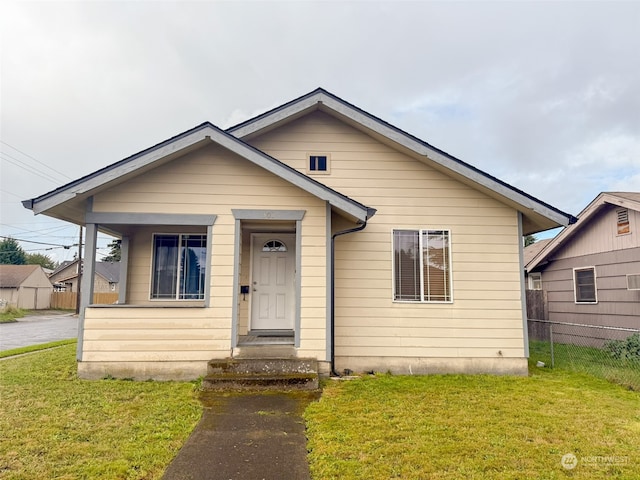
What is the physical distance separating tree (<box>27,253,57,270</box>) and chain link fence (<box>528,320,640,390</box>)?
70826 mm

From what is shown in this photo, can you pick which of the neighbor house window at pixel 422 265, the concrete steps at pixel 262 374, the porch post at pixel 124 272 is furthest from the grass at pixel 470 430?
the porch post at pixel 124 272

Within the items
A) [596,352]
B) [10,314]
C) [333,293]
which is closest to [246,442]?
[333,293]

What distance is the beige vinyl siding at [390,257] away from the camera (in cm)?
725

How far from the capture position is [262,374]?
596 cm

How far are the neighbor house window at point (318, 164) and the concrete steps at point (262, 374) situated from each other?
378cm

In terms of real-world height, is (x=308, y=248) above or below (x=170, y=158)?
below

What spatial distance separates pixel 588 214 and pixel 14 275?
145 feet

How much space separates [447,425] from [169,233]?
6.18m

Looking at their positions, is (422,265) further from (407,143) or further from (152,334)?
(152,334)

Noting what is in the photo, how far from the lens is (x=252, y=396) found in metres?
5.46

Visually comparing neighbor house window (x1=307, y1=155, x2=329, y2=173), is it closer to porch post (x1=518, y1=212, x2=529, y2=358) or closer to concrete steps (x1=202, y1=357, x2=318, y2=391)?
concrete steps (x1=202, y1=357, x2=318, y2=391)

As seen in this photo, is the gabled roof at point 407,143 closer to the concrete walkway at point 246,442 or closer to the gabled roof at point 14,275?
the concrete walkway at point 246,442

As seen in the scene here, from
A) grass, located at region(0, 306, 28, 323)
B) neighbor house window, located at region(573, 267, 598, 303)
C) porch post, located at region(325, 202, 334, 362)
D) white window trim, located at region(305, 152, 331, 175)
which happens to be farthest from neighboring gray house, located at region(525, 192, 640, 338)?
grass, located at region(0, 306, 28, 323)

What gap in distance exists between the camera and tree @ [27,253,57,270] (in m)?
61.5
